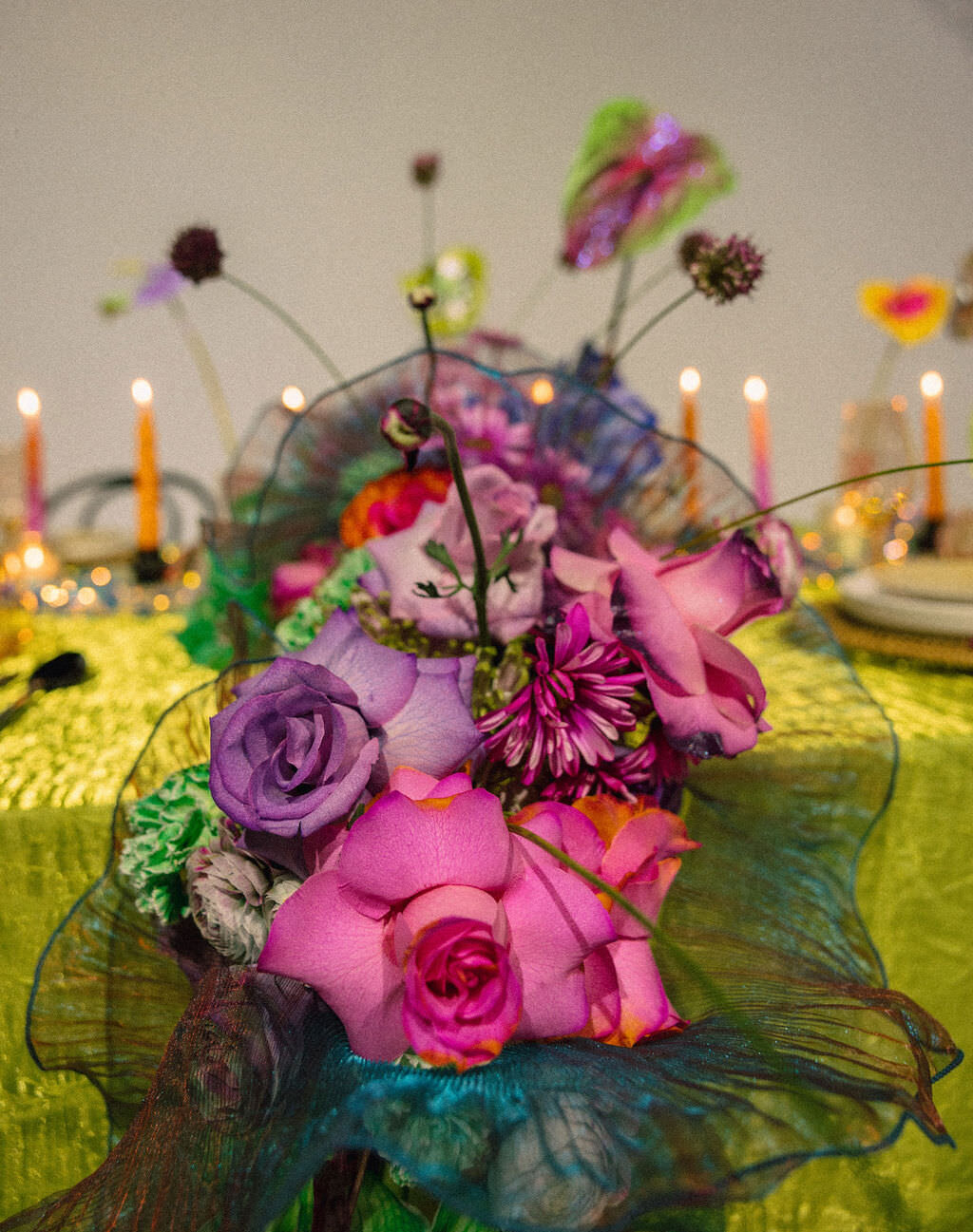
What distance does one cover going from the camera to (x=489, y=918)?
0.69 feet

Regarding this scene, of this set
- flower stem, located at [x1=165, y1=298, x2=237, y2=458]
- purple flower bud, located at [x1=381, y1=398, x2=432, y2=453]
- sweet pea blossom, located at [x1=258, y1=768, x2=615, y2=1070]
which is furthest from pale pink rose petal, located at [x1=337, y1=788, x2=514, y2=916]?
flower stem, located at [x1=165, y1=298, x2=237, y2=458]

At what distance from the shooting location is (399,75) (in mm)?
1834

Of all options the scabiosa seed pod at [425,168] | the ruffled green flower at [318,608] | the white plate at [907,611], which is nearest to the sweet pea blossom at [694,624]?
the ruffled green flower at [318,608]

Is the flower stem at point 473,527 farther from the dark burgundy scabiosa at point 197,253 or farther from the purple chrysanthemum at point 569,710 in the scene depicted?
the dark burgundy scabiosa at point 197,253

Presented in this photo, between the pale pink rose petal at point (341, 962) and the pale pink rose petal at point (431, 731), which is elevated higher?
the pale pink rose petal at point (431, 731)

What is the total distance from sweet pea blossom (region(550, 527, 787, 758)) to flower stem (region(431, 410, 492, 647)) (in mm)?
35

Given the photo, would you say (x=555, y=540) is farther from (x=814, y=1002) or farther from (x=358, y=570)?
(x=814, y=1002)

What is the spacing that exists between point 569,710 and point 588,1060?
0.11m

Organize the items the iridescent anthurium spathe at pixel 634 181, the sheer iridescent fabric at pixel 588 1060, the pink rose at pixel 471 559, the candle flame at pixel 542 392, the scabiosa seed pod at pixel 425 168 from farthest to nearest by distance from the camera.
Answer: the scabiosa seed pod at pixel 425 168
the iridescent anthurium spathe at pixel 634 181
the candle flame at pixel 542 392
the pink rose at pixel 471 559
the sheer iridescent fabric at pixel 588 1060

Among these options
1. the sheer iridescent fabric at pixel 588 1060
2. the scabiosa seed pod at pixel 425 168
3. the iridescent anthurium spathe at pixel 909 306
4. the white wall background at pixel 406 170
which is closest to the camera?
the sheer iridescent fabric at pixel 588 1060

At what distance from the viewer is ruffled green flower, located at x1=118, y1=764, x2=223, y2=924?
0.90 ft

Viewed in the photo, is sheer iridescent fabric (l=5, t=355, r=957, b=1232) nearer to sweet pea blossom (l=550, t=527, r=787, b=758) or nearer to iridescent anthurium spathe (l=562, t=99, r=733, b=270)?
sweet pea blossom (l=550, t=527, r=787, b=758)

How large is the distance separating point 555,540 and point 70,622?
1.71ft

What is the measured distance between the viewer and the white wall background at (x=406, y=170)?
1771mm
